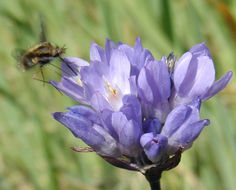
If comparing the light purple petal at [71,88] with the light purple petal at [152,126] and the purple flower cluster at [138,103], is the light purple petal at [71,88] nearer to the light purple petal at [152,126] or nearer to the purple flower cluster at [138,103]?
the purple flower cluster at [138,103]

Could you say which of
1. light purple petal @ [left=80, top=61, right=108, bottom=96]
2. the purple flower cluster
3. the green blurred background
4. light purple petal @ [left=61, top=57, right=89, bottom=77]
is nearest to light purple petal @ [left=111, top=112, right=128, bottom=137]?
the purple flower cluster

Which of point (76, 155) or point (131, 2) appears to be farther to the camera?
point (76, 155)

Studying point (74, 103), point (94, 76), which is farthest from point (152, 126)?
point (74, 103)

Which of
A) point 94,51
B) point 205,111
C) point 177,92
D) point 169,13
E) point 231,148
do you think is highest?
point 169,13

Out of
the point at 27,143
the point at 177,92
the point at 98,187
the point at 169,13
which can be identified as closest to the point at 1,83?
the point at 27,143

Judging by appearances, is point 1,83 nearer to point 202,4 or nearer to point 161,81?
point 202,4

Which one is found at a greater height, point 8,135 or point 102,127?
point 102,127

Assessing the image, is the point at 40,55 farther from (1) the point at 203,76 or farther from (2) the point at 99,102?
(1) the point at 203,76
